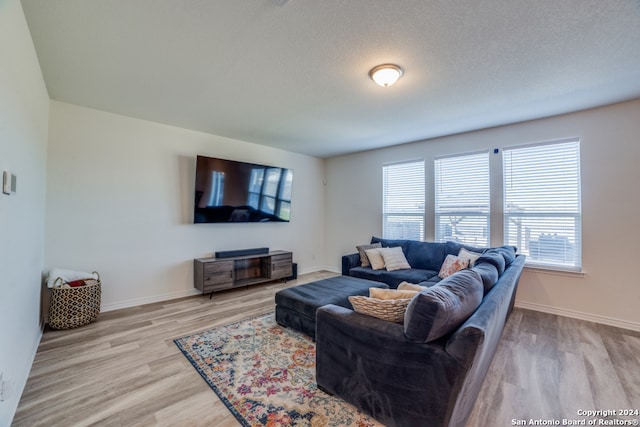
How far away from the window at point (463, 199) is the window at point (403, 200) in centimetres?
31

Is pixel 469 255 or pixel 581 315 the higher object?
pixel 469 255

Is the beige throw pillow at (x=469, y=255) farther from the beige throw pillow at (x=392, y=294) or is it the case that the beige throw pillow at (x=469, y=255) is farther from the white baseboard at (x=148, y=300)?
the white baseboard at (x=148, y=300)

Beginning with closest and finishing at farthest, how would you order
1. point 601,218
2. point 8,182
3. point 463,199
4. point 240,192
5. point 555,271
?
point 8,182 → point 601,218 → point 555,271 → point 463,199 → point 240,192

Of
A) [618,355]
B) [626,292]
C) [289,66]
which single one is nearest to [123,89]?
[289,66]

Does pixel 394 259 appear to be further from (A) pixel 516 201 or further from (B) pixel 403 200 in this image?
(A) pixel 516 201

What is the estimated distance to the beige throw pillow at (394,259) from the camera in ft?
13.3

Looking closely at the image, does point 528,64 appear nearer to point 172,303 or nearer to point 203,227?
point 203,227

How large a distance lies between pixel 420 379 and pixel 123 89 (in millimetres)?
3622

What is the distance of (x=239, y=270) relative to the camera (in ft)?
15.4

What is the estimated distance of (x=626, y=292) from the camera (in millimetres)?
3084

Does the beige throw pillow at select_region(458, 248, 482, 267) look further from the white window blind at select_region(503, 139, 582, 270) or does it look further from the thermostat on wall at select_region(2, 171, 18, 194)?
the thermostat on wall at select_region(2, 171, 18, 194)

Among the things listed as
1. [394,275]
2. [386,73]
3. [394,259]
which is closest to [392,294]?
[386,73]

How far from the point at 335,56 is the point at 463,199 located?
312 centimetres

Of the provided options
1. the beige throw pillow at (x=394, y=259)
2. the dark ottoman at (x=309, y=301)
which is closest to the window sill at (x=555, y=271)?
the beige throw pillow at (x=394, y=259)
